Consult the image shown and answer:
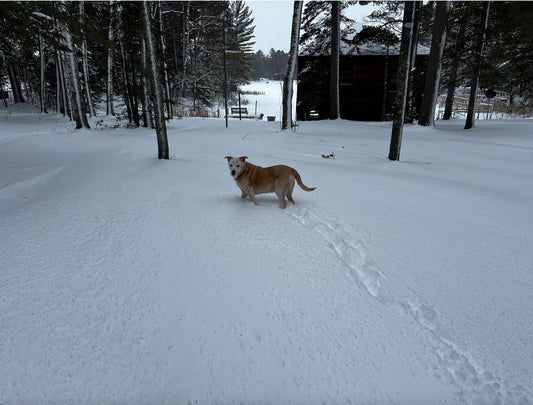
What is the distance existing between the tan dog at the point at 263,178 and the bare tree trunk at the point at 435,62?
45.0 ft

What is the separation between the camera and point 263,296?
2369 mm

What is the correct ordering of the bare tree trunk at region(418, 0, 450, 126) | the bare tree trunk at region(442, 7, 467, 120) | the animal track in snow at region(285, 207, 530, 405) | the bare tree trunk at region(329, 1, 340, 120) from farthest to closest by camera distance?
the bare tree trunk at region(329, 1, 340, 120)
the bare tree trunk at region(442, 7, 467, 120)
the bare tree trunk at region(418, 0, 450, 126)
the animal track in snow at region(285, 207, 530, 405)

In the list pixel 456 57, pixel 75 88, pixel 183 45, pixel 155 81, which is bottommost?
pixel 155 81

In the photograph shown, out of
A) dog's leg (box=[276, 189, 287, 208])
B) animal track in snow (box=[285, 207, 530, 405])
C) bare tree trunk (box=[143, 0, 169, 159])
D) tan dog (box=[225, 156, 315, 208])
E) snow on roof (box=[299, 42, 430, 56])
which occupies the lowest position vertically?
animal track in snow (box=[285, 207, 530, 405])

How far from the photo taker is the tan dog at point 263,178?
4047 mm

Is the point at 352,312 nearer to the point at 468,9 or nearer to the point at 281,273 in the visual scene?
the point at 281,273

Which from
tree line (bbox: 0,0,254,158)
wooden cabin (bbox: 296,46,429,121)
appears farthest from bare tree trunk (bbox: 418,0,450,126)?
tree line (bbox: 0,0,254,158)

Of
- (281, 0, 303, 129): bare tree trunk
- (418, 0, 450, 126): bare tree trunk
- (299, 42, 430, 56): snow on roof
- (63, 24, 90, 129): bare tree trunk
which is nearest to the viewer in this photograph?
(63, 24, 90, 129): bare tree trunk

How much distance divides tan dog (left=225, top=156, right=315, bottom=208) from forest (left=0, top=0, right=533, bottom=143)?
3.75 m

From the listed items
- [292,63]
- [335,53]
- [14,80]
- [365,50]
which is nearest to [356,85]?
[365,50]

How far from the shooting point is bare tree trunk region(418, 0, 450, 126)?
13.6 meters

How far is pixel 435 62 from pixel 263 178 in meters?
15.0

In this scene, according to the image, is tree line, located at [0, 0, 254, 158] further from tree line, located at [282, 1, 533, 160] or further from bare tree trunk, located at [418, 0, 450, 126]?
bare tree trunk, located at [418, 0, 450, 126]

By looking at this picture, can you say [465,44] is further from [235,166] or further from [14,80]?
[14,80]
